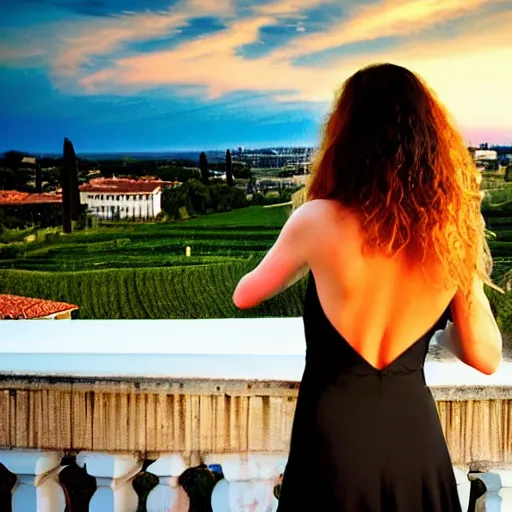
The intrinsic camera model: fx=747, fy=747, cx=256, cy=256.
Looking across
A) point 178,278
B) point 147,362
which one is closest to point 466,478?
point 147,362

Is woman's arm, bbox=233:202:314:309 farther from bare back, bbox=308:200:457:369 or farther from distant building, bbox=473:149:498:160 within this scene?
distant building, bbox=473:149:498:160

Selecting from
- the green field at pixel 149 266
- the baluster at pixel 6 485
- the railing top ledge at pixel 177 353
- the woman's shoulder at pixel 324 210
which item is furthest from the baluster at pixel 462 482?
the green field at pixel 149 266

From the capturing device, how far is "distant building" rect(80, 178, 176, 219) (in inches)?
93.0

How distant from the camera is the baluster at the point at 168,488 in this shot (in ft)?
3.93

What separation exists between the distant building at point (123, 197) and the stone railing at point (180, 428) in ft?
3.76

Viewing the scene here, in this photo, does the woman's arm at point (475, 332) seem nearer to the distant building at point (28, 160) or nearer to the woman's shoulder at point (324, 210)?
the woman's shoulder at point (324, 210)

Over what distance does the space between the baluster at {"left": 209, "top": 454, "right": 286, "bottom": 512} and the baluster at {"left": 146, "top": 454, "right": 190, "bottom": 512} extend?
0.05 metres

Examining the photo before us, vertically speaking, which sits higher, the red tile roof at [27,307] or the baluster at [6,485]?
the red tile roof at [27,307]

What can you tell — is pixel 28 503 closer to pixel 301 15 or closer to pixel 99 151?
pixel 99 151

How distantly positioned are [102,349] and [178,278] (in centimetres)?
66

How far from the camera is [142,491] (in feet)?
5.76

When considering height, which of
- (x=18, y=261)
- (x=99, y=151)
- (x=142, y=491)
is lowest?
(x=142, y=491)

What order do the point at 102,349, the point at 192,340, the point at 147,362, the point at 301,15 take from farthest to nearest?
1. the point at 301,15
2. the point at 192,340
3. the point at 102,349
4. the point at 147,362

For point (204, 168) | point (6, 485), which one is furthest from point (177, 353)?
point (204, 168)
